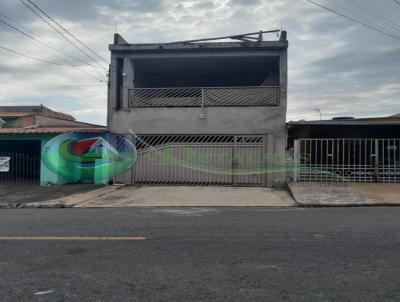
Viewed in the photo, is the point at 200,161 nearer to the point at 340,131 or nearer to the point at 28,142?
the point at 340,131

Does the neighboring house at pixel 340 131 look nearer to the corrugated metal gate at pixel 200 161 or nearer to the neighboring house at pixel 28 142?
the corrugated metal gate at pixel 200 161

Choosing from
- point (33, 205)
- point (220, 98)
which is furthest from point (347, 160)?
point (33, 205)

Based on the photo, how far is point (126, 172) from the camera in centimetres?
1609

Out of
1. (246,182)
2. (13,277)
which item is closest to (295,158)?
(246,182)

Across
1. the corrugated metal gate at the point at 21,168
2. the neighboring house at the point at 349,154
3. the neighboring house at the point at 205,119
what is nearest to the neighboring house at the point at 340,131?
the neighboring house at the point at 349,154

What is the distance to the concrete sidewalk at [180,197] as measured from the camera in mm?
11641

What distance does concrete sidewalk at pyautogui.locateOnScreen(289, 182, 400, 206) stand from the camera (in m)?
11.2

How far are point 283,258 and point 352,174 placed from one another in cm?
1023

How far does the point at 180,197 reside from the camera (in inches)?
505

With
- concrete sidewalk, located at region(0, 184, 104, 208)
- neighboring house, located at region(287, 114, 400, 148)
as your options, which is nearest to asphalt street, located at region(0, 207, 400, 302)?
concrete sidewalk, located at region(0, 184, 104, 208)

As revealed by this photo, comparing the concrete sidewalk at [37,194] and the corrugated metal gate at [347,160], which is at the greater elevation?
the corrugated metal gate at [347,160]

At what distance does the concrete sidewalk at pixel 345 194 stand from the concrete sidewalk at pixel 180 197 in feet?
1.48

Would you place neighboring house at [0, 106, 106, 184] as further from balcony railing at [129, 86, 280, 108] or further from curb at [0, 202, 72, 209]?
curb at [0, 202, 72, 209]

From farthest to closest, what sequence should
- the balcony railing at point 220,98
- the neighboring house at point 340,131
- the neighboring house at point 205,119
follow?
1. the balcony railing at point 220,98
2. the neighboring house at point 340,131
3. the neighboring house at point 205,119
